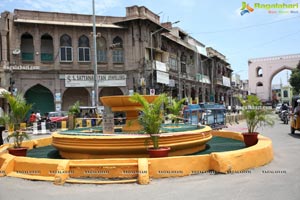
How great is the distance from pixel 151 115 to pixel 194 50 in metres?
41.6

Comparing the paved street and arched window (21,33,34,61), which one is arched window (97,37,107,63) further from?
the paved street

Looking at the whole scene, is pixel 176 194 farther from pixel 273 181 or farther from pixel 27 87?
pixel 27 87

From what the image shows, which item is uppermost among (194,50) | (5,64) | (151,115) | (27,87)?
(194,50)

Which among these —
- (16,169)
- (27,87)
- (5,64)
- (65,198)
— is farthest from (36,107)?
(65,198)

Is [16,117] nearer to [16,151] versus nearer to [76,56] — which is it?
[16,151]

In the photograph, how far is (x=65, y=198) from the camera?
5660 millimetres

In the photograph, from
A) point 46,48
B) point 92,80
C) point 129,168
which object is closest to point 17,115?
point 129,168

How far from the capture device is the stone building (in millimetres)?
29594

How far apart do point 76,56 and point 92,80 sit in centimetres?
282

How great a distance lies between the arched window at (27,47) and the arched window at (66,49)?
277 cm

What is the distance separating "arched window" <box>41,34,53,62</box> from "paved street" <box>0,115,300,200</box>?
83.1 feet

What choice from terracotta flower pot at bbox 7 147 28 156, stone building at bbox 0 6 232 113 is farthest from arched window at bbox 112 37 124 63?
terracotta flower pot at bbox 7 147 28 156

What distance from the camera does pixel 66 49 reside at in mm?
31438

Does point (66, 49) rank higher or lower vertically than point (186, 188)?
higher
